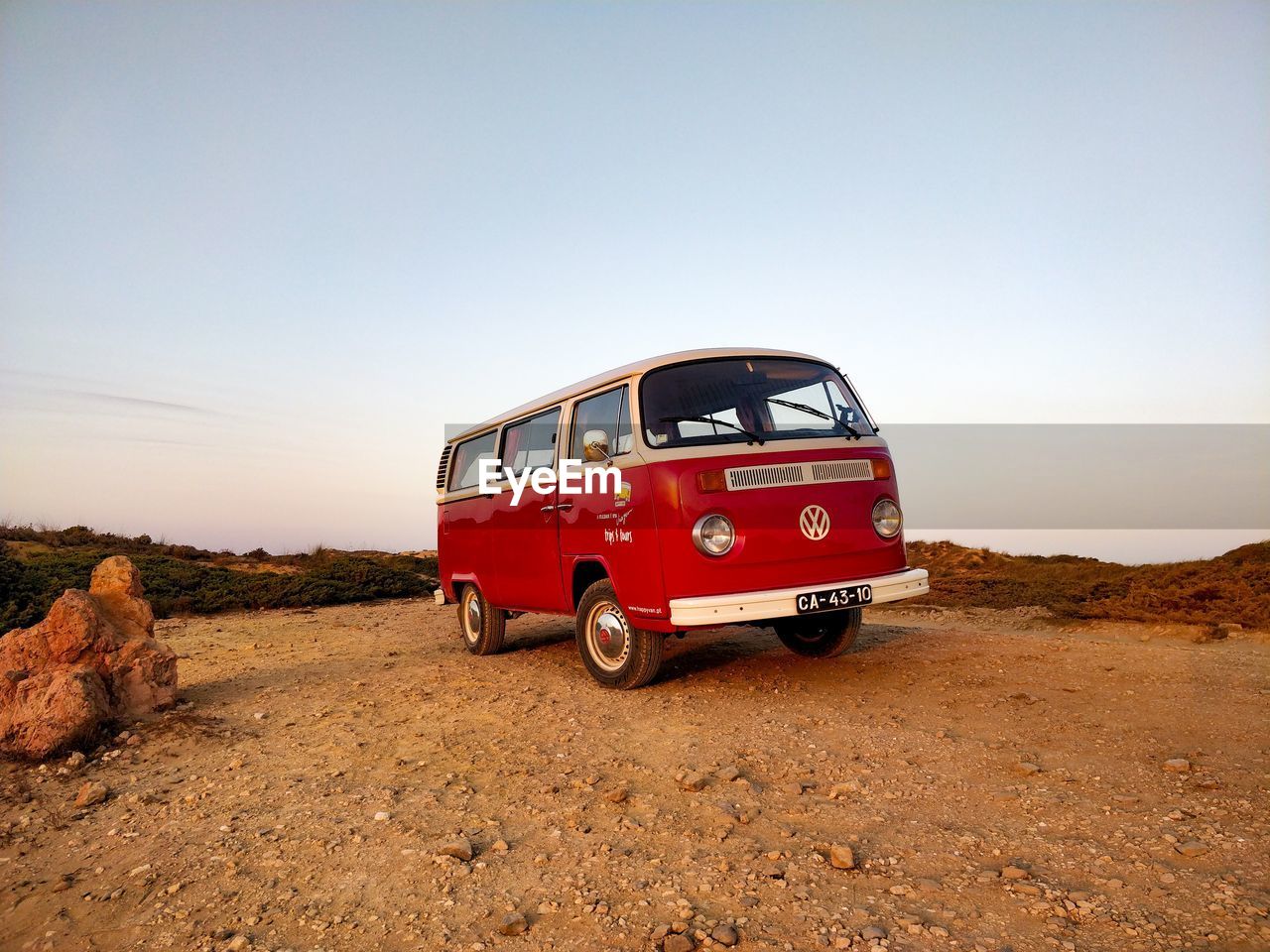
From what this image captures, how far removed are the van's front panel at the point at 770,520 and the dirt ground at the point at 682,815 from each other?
980mm

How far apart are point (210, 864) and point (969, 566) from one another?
1824 centimetres

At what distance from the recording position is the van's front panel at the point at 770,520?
19.0ft

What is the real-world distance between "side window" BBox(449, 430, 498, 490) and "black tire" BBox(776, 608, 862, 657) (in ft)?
12.0

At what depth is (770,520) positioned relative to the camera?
5.92m

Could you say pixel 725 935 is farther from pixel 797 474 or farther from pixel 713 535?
pixel 797 474

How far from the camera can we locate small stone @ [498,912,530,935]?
9.77 feet

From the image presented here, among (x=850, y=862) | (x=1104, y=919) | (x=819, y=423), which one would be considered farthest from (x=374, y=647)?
(x=1104, y=919)

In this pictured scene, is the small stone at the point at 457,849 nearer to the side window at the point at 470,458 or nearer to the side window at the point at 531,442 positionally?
the side window at the point at 531,442

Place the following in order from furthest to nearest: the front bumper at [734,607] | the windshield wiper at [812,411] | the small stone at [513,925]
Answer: the windshield wiper at [812,411] → the front bumper at [734,607] → the small stone at [513,925]

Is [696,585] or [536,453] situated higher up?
[536,453]

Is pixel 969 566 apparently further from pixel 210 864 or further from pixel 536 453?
pixel 210 864

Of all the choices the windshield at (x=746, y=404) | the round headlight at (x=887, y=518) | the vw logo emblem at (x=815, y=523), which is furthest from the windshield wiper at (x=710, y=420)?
the round headlight at (x=887, y=518)

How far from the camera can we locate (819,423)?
6617mm
